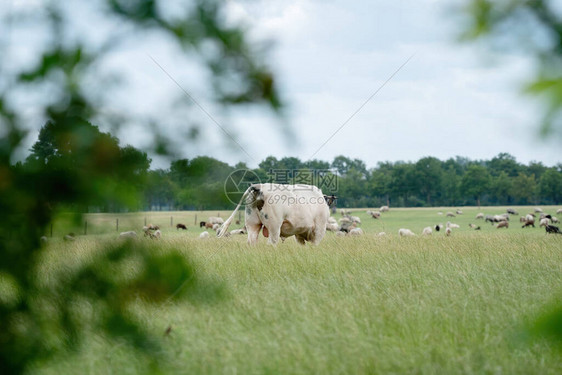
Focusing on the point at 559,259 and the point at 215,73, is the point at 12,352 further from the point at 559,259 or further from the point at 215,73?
the point at 559,259

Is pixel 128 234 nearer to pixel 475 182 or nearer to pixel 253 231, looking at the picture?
pixel 253 231

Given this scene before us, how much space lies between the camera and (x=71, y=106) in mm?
1655

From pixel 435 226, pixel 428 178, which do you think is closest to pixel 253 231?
pixel 435 226

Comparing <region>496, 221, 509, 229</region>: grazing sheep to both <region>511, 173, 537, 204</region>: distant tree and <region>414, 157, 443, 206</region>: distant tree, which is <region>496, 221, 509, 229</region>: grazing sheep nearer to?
<region>511, 173, 537, 204</region>: distant tree

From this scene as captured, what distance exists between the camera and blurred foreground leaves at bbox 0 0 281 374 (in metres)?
1.60

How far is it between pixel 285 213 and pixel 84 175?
1108cm

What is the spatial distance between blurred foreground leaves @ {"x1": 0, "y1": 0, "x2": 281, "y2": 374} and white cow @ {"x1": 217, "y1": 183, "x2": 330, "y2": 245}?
9.61 metres

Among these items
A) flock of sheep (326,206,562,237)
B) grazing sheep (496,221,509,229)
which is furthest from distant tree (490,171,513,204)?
grazing sheep (496,221,509,229)

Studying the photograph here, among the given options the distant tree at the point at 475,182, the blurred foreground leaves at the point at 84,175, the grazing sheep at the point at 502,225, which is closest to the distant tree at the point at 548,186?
the distant tree at the point at 475,182

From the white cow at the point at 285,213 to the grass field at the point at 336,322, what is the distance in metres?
4.70

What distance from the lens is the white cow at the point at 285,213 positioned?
12.3 m

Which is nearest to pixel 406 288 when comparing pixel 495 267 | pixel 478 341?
pixel 478 341

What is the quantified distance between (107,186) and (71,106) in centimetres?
31

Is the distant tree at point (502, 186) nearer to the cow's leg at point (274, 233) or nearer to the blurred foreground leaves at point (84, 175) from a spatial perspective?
the cow's leg at point (274, 233)
